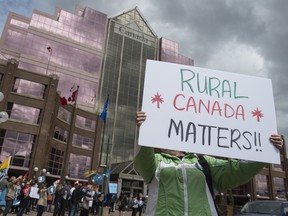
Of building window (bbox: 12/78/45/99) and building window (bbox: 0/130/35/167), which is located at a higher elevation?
building window (bbox: 12/78/45/99)

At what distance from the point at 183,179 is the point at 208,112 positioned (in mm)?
814

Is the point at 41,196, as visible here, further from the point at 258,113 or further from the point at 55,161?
the point at 55,161

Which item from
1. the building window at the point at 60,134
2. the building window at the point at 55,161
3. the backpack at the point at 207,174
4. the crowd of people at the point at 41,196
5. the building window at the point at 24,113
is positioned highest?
the building window at the point at 24,113

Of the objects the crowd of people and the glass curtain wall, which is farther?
the glass curtain wall

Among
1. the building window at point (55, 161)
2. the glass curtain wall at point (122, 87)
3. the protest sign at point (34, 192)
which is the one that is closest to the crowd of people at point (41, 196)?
the protest sign at point (34, 192)

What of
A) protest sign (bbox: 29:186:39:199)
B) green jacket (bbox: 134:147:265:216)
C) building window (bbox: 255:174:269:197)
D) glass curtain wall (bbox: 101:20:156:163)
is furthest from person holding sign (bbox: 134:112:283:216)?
building window (bbox: 255:174:269:197)

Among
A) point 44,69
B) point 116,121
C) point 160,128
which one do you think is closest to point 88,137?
point 116,121

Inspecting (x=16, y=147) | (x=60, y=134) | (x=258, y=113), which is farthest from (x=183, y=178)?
(x=60, y=134)

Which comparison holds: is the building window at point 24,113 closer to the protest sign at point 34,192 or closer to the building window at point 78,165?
the building window at point 78,165

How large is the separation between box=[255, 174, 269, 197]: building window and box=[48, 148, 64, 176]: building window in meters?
40.0

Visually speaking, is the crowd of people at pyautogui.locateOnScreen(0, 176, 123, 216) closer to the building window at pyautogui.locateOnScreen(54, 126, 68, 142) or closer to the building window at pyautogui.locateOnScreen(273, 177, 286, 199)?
the building window at pyautogui.locateOnScreen(54, 126, 68, 142)

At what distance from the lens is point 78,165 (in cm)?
4497

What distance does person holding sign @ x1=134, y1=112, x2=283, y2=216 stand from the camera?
7.87 ft

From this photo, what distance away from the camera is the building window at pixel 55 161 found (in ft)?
128
